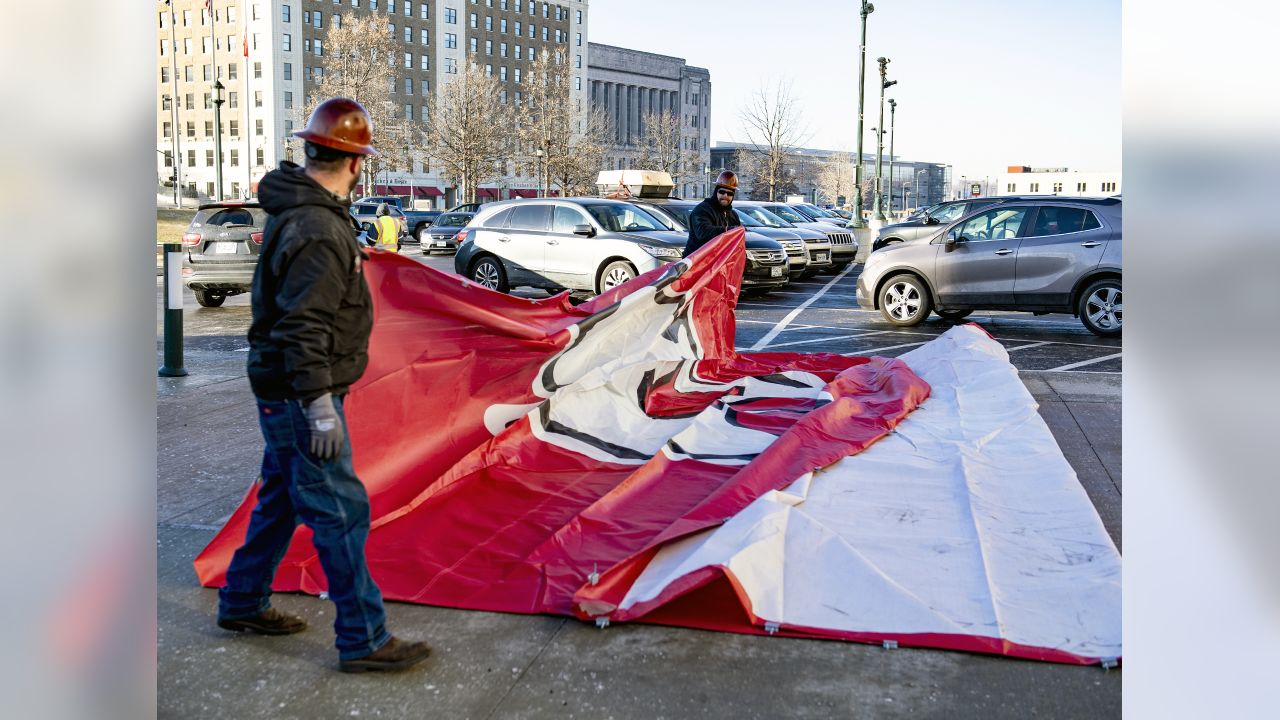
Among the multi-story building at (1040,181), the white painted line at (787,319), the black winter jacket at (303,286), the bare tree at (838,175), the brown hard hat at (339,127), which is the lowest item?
the white painted line at (787,319)

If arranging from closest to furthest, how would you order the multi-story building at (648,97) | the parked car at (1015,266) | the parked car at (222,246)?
the parked car at (1015,266) → the parked car at (222,246) → the multi-story building at (648,97)

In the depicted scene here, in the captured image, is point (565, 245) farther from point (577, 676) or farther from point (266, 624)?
point (577, 676)

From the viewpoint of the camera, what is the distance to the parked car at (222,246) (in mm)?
17219

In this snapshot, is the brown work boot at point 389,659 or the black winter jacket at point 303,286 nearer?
the black winter jacket at point 303,286

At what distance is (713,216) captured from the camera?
447 inches

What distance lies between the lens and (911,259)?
1552 cm

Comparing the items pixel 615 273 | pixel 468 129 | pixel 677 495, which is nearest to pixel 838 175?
pixel 468 129

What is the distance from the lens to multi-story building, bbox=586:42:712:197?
121 m

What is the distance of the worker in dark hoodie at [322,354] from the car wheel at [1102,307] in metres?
11.8

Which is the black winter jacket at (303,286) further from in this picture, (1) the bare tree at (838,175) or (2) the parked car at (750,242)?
(1) the bare tree at (838,175)

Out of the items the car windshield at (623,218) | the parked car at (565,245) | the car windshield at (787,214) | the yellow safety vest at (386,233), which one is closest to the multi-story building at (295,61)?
the car windshield at (787,214)
